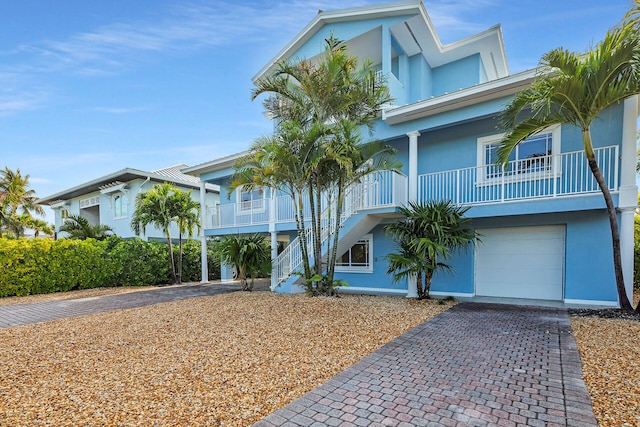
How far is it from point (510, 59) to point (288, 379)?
52.7 feet

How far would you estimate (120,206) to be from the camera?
21484 millimetres

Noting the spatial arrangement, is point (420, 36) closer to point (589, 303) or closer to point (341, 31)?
point (341, 31)

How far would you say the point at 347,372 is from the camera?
164 inches

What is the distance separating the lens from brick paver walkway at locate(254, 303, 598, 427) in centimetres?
307

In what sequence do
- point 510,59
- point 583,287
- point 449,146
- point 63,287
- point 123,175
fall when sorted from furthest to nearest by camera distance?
point 123,175
point 510,59
point 63,287
point 449,146
point 583,287

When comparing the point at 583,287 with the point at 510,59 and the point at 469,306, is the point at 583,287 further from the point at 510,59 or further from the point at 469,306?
the point at 510,59

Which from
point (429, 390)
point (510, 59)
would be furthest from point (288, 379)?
point (510, 59)

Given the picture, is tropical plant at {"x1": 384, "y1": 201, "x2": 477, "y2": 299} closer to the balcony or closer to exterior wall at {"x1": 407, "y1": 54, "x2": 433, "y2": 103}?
the balcony

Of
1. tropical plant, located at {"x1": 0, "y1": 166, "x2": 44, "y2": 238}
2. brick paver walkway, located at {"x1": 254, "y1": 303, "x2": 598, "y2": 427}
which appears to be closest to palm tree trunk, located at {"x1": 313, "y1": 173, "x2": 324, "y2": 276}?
brick paver walkway, located at {"x1": 254, "y1": 303, "x2": 598, "y2": 427}

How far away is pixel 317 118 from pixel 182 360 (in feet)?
22.7

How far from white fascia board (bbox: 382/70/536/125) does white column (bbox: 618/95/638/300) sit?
2.36 metres

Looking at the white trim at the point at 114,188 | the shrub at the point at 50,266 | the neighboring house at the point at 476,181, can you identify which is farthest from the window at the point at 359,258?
the white trim at the point at 114,188

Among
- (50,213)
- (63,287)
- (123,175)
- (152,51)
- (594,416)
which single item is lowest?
(63,287)

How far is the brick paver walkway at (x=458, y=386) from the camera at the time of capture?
3.07m
